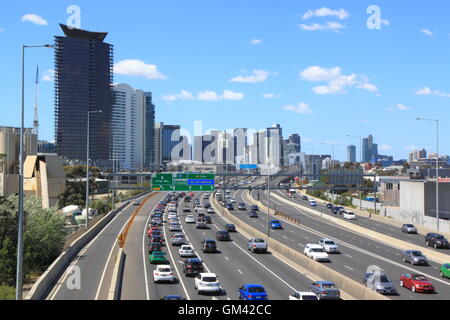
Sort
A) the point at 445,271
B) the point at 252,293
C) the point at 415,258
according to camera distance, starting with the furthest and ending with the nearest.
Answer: the point at 415,258 → the point at 445,271 → the point at 252,293

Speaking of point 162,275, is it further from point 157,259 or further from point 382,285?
point 382,285

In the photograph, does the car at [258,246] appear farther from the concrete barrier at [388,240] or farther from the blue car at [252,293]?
the blue car at [252,293]

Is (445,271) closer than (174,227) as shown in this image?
Yes

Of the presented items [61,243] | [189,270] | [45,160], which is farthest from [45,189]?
[189,270]

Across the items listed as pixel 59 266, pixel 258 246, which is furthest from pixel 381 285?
pixel 59 266

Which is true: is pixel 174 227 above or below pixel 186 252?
below

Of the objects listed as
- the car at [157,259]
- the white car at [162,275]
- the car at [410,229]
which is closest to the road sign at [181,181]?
the car at [410,229]
